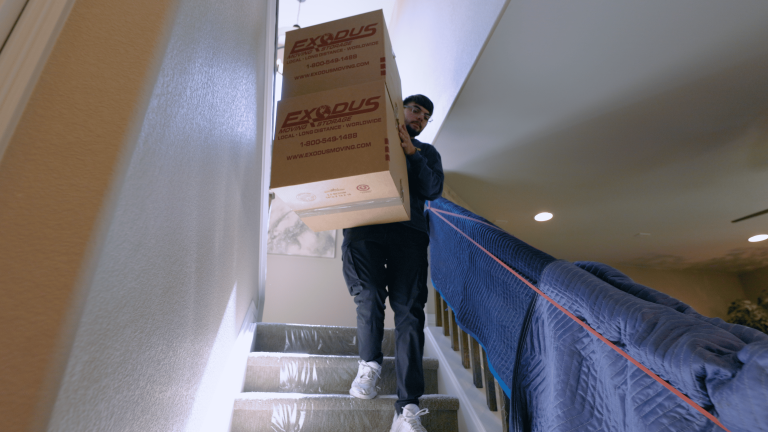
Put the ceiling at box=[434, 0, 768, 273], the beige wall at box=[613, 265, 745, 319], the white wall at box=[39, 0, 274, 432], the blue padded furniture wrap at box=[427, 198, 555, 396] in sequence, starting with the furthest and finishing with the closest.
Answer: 1. the beige wall at box=[613, 265, 745, 319]
2. the ceiling at box=[434, 0, 768, 273]
3. the blue padded furniture wrap at box=[427, 198, 555, 396]
4. the white wall at box=[39, 0, 274, 432]

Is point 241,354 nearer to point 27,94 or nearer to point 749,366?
point 27,94

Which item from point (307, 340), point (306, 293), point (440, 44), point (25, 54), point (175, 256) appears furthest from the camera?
point (306, 293)

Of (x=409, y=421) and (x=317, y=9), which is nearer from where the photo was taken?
(x=409, y=421)

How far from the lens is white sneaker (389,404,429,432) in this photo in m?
1.18

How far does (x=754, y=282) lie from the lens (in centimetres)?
481

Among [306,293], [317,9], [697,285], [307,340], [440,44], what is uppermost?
[317,9]

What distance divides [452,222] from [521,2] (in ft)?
2.88

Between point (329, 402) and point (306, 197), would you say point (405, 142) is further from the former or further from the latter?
point (329, 402)

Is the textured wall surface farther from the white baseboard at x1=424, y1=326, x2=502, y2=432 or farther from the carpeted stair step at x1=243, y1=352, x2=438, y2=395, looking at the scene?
the carpeted stair step at x1=243, y1=352, x2=438, y2=395

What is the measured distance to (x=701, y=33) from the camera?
150 centimetres

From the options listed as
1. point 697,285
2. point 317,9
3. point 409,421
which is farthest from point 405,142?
point 697,285

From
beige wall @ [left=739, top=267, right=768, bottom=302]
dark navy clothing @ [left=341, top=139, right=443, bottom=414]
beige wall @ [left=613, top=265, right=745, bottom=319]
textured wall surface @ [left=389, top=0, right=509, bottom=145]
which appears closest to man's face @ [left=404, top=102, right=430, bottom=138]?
dark navy clothing @ [left=341, top=139, right=443, bottom=414]

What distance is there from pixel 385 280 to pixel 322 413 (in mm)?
497

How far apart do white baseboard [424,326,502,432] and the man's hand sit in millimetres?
883
